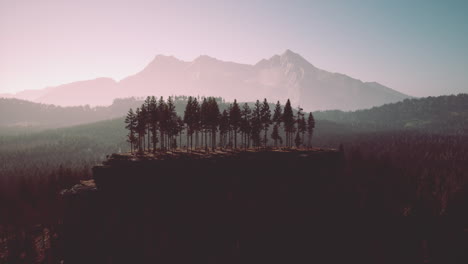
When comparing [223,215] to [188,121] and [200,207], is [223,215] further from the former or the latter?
[188,121]

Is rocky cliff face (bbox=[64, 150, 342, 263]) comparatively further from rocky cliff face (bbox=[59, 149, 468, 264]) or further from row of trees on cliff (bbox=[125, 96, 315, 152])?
row of trees on cliff (bbox=[125, 96, 315, 152])

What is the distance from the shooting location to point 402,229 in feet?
365

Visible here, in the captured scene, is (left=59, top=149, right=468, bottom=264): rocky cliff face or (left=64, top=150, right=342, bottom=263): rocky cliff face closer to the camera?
(left=64, top=150, right=342, bottom=263): rocky cliff face

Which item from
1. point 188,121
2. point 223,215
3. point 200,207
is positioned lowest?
point 223,215

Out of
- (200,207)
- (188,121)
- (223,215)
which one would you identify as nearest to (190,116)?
(188,121)

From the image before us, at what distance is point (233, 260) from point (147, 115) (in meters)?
45.9

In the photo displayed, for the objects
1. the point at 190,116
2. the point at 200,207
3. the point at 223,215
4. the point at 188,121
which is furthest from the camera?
the point at 190,116

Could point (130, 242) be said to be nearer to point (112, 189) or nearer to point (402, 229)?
point (112, 189)

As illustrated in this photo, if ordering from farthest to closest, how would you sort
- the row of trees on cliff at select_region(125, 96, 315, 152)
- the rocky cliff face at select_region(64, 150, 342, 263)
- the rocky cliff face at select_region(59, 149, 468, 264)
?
the row of trees on cliff at select_region(125, 96, 315, 152)
the rocky cliff face at select_region(59, 149, 468, 264)
the rocky cliff face at select_region(64, 150, 342, 263)

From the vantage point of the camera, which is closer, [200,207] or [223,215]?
[200,207]

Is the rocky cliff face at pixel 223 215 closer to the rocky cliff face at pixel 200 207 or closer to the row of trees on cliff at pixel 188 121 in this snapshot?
the rocky cliff face at pixel 200 207

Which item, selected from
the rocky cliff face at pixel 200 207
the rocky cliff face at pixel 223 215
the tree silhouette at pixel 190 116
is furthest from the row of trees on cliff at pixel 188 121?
the rocky cliff face at pixel 223 215

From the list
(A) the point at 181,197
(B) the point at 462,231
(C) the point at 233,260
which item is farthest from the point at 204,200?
(B) the point at 462,231

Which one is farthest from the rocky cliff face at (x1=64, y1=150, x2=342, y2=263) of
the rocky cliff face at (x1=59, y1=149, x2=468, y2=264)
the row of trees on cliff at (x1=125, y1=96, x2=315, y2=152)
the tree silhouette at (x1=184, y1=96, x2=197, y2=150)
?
the tree silhouette at (x1=184, y1=96, x2=197, y2=150)
